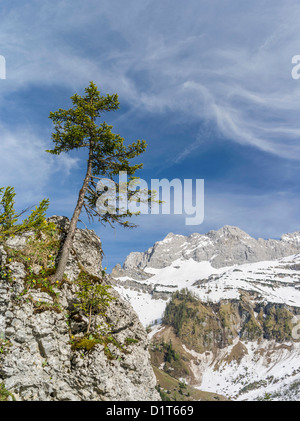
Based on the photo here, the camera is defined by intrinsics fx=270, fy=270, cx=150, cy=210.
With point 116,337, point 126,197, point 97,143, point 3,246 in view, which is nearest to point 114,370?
point 116,337

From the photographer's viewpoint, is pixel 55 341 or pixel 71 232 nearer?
pixel 55 341

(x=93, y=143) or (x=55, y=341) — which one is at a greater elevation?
(x=93, y=143)

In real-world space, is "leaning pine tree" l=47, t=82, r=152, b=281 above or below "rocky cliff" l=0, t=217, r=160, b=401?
above

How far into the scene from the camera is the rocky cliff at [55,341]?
12.6 m

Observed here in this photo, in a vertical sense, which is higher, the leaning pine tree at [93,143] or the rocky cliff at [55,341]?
the leaning pine tree at [93,143]

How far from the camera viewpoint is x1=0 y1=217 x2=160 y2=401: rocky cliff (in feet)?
41.5

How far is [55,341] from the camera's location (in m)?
14.0

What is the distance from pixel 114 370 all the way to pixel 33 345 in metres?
4.72

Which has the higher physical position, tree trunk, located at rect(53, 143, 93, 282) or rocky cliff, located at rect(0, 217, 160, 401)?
tree trunk, located at rect(53, 143, 93, 282)

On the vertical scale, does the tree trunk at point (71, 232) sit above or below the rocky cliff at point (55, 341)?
above

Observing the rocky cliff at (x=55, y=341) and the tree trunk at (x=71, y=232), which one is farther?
the tree trunk at (x=71, y=232)

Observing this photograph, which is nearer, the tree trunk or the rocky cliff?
the rocky cliff

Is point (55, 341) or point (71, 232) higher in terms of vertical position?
point (71, 232)
